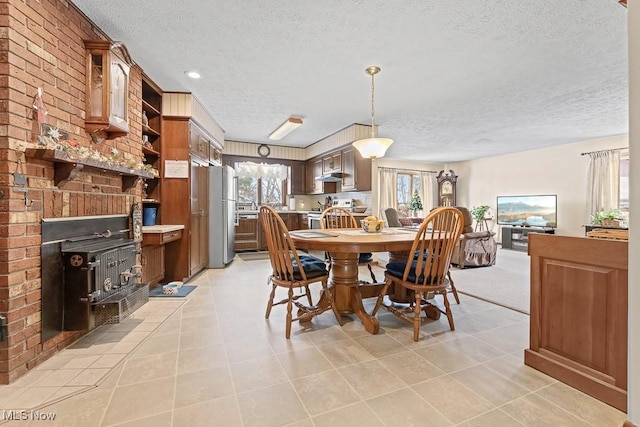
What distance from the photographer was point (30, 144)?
5.68 ft

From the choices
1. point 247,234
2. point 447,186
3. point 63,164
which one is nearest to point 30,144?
point 63,164

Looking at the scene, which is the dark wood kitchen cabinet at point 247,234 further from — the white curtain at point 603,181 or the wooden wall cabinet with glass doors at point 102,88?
the white curtain at point 603,181

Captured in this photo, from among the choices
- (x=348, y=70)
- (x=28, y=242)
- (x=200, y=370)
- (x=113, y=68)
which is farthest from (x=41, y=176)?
(x=348, y=70)

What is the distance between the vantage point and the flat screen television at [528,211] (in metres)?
6.64

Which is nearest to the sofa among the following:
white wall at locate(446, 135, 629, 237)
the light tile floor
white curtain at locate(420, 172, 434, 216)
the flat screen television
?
the light tile floor

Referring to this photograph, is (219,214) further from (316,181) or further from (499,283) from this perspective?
(499,283)

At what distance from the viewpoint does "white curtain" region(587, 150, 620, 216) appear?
562 cm

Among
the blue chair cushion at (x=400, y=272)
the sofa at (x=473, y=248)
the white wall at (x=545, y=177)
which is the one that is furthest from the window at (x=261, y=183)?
the white wall at (x=545, y=177)

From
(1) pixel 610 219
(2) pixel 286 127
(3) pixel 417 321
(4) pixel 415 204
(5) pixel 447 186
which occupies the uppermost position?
(2) pixel 286 127

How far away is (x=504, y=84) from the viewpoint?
337 cm

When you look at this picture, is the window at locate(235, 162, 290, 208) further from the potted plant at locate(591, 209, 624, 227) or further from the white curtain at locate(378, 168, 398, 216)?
the potted plant at locate(591, 209, 624, 227)

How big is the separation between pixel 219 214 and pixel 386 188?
212 inches

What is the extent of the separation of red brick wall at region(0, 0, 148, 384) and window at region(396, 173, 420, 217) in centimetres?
776

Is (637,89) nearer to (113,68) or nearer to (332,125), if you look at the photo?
(113,68)
